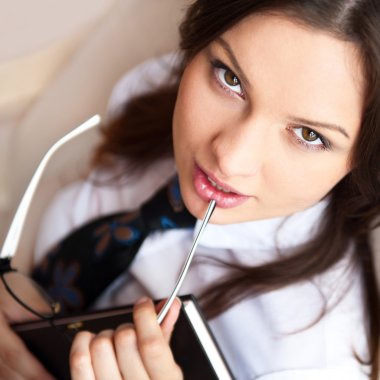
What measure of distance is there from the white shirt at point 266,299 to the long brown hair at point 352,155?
0.05ft

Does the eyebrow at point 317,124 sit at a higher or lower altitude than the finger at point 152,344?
higher

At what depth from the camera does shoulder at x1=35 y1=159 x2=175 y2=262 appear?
→ 3.18 ft

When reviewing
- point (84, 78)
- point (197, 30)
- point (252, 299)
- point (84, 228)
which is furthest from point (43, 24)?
point (252, 299)

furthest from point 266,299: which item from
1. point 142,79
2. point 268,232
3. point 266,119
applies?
point 142,79

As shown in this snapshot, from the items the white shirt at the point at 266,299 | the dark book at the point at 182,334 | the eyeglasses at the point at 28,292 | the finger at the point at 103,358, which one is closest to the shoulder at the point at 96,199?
the white shirt at the point at 266,299

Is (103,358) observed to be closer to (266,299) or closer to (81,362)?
(81,362)

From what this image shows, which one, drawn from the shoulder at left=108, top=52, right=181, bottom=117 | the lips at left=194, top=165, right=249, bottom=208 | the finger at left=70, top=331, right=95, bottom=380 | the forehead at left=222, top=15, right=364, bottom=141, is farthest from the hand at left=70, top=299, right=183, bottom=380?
the shoulder at left=108, top=52, right=181, bottom=117

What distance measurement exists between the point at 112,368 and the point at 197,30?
0.38 meters

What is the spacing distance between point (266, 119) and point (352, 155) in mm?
103

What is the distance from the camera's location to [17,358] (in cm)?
77

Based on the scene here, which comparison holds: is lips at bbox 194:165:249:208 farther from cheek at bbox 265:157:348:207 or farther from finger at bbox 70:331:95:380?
finger at bbox 70:331:95:380

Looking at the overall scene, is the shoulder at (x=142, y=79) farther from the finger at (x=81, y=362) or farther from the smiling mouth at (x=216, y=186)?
the finger at (x=81, y=362)

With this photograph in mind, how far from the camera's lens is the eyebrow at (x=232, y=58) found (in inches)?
24.6

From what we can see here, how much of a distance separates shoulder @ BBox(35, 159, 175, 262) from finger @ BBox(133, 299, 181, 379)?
0.34m
